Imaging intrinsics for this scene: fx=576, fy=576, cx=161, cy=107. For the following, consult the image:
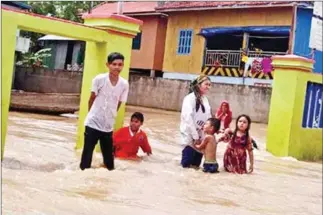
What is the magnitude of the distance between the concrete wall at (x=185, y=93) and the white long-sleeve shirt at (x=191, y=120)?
11091 mm

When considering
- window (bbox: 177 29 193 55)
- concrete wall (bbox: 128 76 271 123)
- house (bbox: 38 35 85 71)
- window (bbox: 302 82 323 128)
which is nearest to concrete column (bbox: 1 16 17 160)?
window (bbox: 302 82 323 128)

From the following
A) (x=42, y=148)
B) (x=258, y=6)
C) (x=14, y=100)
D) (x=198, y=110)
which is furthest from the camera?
(x=258, y=6)

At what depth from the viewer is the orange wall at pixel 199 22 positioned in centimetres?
1988

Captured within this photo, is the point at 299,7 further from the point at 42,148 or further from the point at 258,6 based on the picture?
the point at 42,148

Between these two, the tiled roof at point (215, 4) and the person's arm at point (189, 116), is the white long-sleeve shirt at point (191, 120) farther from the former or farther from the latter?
the tiled roof at point (215, 4)

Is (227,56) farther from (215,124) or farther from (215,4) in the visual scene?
(215,124)

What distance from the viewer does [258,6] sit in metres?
19.5

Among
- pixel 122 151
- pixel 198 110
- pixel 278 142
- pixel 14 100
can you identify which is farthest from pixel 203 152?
pixel 14 100

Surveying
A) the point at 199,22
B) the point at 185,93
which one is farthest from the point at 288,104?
the point at 199,22

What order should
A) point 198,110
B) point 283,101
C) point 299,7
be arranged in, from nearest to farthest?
point 198,110, point 283,101, point 299,7

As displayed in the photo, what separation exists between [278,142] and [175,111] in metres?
10.4

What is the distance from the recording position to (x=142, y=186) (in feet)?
18.2

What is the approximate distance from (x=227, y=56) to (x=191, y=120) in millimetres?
14743

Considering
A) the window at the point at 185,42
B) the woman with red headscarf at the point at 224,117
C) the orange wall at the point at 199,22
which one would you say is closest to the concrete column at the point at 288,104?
the woman with red headscarf at the point at 224,117
